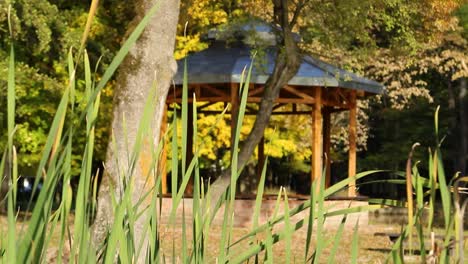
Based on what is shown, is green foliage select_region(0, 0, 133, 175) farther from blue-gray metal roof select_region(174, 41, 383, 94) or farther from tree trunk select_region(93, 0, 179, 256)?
tree trunk select_region(93, 0, 179, 256)

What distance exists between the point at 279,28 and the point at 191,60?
299 centimetres

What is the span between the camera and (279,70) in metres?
19.6

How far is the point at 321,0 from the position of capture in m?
19.3

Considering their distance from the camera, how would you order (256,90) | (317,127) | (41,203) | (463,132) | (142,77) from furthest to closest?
(463,132) → (317,127) → (256,90) → (142,77) → (41,203)

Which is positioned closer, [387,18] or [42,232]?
[42,232]

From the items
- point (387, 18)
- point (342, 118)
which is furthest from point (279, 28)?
point (342, 118)

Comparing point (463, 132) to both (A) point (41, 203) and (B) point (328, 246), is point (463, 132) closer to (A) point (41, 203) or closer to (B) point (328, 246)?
(B) point (328, 246)

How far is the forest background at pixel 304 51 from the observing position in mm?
19484

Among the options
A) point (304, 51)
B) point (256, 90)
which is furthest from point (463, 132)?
point (304, 51)

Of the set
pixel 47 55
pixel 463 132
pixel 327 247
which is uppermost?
pixel 47 55

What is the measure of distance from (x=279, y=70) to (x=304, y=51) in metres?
1.74

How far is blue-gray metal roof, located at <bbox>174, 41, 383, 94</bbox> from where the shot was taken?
2142 centimetres

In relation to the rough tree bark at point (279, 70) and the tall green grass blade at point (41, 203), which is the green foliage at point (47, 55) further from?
the tall green grass blade at point (41, 203)

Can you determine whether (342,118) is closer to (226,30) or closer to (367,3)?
(226,30)
